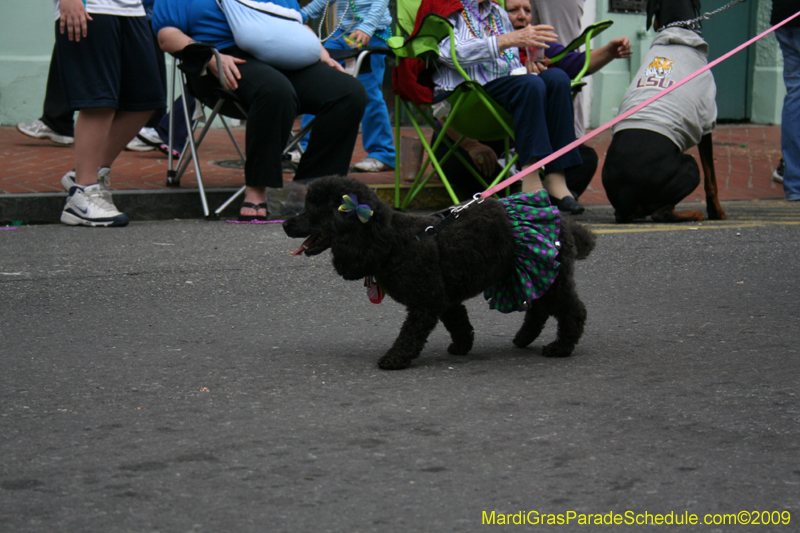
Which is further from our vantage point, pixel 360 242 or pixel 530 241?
pixel 530 241

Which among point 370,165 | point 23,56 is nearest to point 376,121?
point 370,165

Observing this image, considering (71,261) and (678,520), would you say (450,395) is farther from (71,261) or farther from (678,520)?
(71,261)

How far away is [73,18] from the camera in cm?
532

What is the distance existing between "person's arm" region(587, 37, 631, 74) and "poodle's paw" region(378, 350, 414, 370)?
388 cm

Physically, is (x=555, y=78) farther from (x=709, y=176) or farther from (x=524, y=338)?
(x=524, y=338)

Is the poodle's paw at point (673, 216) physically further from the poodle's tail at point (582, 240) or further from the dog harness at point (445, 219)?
the dog harness at point (445, 219)

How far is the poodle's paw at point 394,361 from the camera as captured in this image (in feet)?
9.56

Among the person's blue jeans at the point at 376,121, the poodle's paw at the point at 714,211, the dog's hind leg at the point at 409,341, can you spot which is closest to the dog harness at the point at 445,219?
the dog's hind leg at the point at 409,341

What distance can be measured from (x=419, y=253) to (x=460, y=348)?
1.51ft

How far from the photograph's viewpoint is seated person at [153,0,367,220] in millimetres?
5699

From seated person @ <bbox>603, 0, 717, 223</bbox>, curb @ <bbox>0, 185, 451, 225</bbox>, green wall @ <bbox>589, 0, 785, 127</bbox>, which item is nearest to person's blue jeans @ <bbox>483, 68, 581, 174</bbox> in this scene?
seated person @ <bbox>603, 0, 717, 223</bbox>

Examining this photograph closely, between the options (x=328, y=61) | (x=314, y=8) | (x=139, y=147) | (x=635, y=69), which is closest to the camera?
(x=328, y=61)

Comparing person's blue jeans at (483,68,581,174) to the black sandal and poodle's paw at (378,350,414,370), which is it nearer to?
the black sandal

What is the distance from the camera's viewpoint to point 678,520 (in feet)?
6.02
